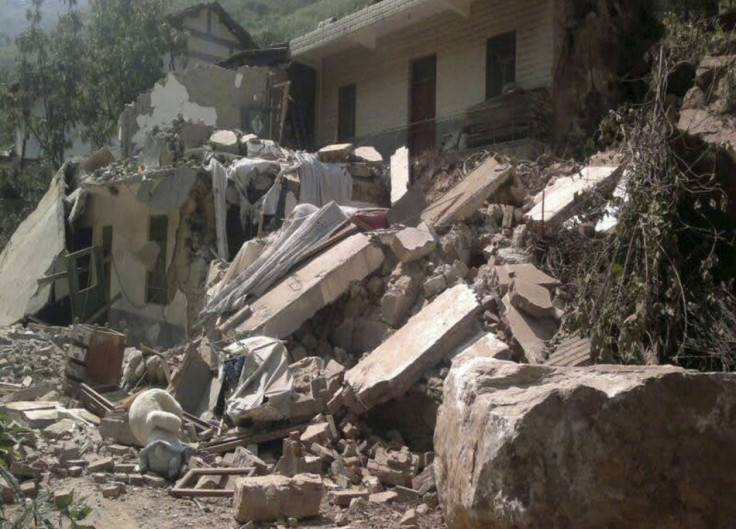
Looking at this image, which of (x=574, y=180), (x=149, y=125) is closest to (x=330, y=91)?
(x=149, y=125)

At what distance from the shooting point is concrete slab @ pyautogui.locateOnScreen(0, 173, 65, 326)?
14.3 m

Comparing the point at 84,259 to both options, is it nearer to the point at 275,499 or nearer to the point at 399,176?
the point at 399,176

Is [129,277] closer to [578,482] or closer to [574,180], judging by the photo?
[574,180]

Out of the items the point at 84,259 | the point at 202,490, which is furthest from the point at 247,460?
the point at 84,259

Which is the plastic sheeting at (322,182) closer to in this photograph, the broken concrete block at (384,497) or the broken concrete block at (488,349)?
the broken concrete block at (488,349)

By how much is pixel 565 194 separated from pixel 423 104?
8.33 metres

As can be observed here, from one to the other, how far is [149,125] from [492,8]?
698 centimetres

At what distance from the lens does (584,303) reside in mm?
6125

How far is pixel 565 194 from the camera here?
803 cm

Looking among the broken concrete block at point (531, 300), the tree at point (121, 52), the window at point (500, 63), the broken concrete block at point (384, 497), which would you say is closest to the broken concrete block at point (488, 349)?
the broken concrete block at point (531, 300)

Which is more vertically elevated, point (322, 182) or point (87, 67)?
point (87, 67)

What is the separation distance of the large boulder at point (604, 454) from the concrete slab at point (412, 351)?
2.88m

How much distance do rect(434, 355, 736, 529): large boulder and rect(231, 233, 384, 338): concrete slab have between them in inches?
173

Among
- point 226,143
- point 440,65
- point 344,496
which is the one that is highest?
point 440,65
